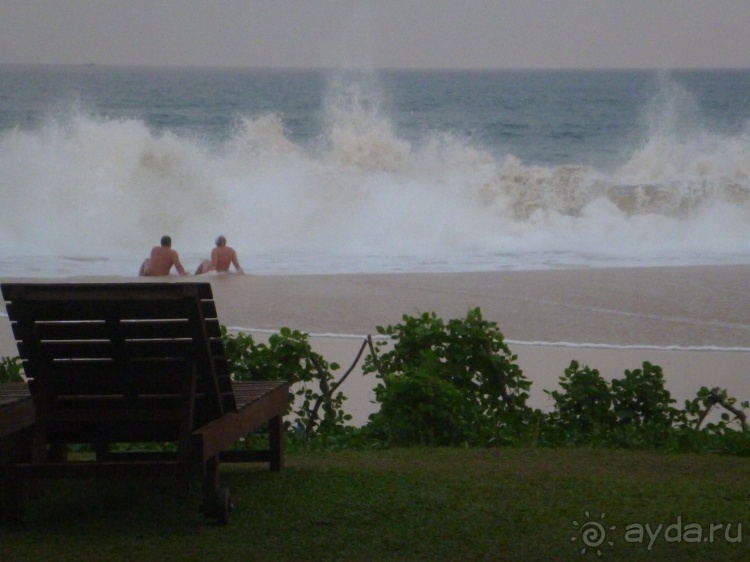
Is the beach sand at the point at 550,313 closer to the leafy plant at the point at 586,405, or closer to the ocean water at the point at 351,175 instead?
the leafy plant at the point at 586,405

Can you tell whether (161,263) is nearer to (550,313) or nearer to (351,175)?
(550,313)

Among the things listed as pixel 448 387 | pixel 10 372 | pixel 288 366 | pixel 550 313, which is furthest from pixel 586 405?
pixel 550 313

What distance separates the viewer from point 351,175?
80.1 ft

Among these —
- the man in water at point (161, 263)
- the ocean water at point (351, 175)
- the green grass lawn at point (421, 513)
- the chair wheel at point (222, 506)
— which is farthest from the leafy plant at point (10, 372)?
the ocean water at point (351, 175)

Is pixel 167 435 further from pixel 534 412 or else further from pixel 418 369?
pixel 534 412

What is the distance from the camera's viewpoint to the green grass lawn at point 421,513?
305 cm

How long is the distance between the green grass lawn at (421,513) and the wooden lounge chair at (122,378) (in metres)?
0.19

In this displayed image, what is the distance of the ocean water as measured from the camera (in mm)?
18188

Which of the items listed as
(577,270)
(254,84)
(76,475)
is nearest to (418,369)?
(76,475)

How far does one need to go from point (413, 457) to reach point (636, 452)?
2.88 ft

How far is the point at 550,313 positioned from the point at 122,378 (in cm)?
666

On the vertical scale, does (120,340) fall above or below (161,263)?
below

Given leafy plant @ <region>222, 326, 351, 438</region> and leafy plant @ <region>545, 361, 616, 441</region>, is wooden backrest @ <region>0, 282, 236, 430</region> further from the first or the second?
leafy plant @ <region>545, 361, 616, 441</region>

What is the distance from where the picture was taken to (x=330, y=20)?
30.1 m
